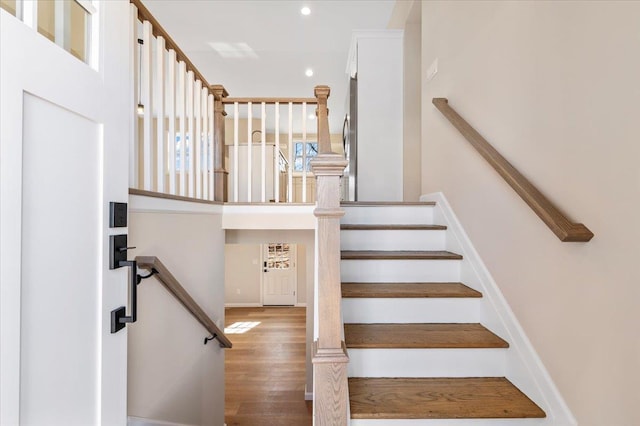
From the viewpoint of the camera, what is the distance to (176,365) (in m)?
2.06

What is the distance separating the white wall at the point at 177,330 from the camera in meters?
1.68

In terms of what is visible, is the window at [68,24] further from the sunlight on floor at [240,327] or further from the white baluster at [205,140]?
the sunlight on floor at [240,327]

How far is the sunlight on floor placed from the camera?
6.56 meters

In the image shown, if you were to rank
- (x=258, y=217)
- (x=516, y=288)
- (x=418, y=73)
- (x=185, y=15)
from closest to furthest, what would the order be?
1. (x=516, y=288)
2. (x=258, y=217)
3. (x=418, y=73)
4. (x=185, y=15)

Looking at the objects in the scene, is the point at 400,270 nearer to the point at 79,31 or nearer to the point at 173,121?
the point at 173,121

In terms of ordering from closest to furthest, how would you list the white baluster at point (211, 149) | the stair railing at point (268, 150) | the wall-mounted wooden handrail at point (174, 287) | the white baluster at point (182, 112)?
the wall-mounted wooden handrail at point (174, 287)
the white baluster at point (182, 112)
the white baluster at point (211, 149)
the stair railing at point (268, 150)

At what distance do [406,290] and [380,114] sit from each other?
264cm

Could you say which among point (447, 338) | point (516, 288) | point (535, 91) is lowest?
point (447, 338)

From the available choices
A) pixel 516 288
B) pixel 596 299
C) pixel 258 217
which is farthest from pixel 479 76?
pixel 258 217

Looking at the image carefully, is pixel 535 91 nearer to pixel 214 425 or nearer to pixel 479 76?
pixel 479 76

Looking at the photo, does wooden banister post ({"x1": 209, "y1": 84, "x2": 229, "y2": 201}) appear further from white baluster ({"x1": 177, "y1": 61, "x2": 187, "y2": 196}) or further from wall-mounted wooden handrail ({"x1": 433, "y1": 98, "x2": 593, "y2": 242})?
wall-mounted wooden handrail ({"x1": 433, "y1": 98, "x2": 593, "y2": 242})

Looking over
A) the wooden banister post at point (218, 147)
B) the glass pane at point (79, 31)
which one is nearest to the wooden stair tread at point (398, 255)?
the wooden banister post at point (218, 147)

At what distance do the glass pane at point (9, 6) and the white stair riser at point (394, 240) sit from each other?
6.17 feet

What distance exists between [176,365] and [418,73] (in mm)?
3662
